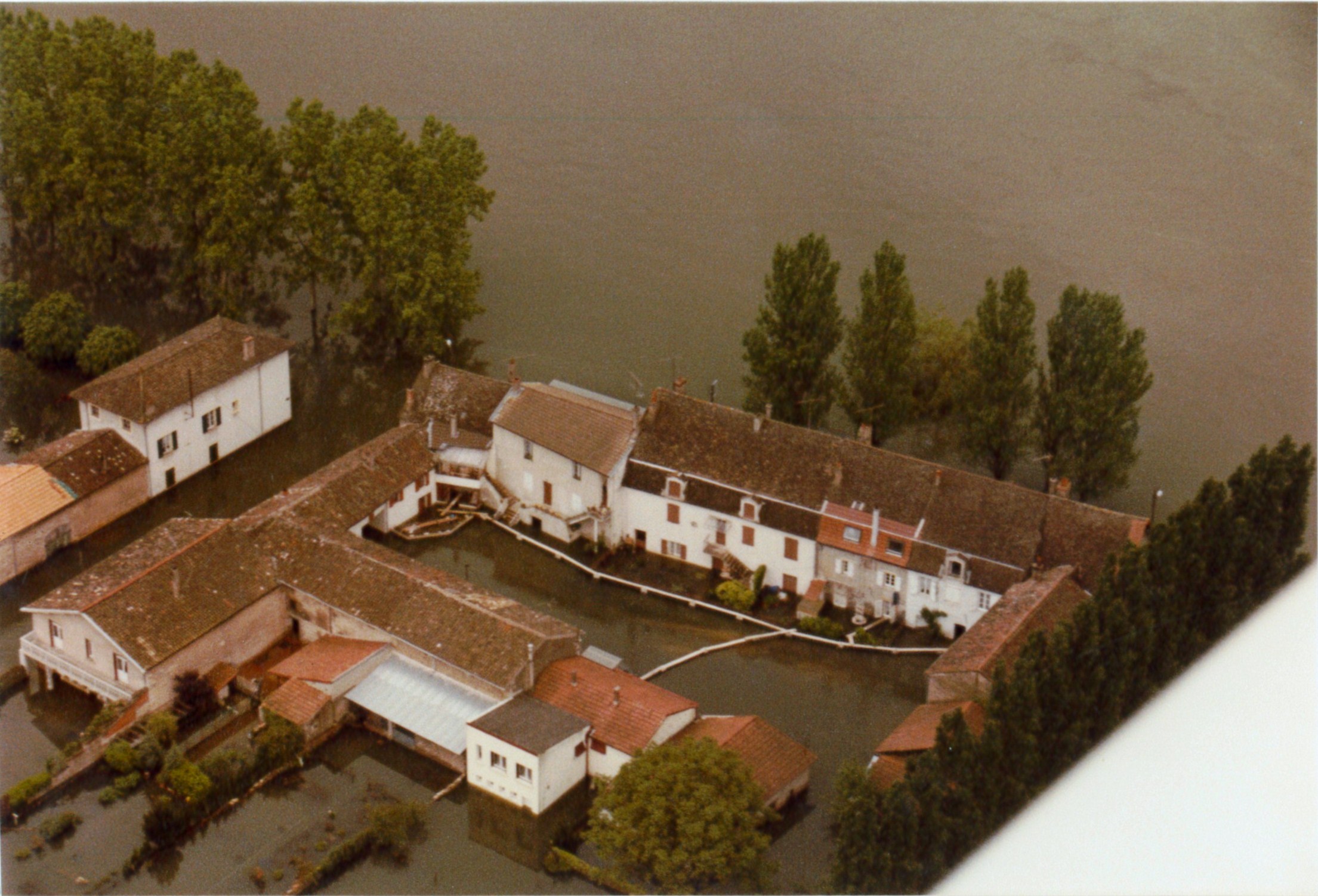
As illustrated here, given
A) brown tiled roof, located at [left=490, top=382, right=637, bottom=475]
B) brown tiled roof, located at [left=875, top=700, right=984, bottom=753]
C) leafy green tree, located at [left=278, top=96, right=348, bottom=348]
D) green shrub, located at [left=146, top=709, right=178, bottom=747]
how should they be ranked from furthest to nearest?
leafy green tree, located at [left=278, top=96, right=348, bottom=348]
brown tiled roof, located at [left=490, top=382, right=637, bottom=475]
green shrub, located at [left=146, top=709, right=178, bottom=747]
brown tiled roof, located at [left=875, top=700, right=984, bottom=753]

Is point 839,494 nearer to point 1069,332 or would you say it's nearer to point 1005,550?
point 1005,550

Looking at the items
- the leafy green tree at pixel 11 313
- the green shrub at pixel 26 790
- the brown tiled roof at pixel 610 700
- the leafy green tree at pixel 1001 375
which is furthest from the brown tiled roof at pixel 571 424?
the leafy green tree at pixel 11 313

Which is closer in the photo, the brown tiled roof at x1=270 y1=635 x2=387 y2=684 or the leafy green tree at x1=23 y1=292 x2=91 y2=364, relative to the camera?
the brown tiled roof at x1=270 y1=635 x2=387 y2=684

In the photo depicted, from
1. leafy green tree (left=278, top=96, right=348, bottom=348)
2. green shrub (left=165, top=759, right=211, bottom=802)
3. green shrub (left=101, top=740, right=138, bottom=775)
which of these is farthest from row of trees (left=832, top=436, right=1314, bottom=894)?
leafy green tree (left=278, top=96, right=348, bottom=348)

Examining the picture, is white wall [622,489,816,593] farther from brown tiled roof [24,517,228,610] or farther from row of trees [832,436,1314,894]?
brown tiled roof [24,517,228,610]

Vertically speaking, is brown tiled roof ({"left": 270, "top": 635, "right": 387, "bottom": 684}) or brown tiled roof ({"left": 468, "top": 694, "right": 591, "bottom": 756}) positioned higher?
brown tiled roof ({"left": 468, "top": 694, "right": 591, "bottom": 756})

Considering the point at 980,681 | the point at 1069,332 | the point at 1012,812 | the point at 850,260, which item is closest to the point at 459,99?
the point at 850,260

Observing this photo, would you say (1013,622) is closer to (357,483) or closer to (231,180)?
(357,483)

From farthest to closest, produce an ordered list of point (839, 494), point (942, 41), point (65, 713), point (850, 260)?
point (942, 41) < point (850, 260) < point (839, 494) < point (65, 713)
